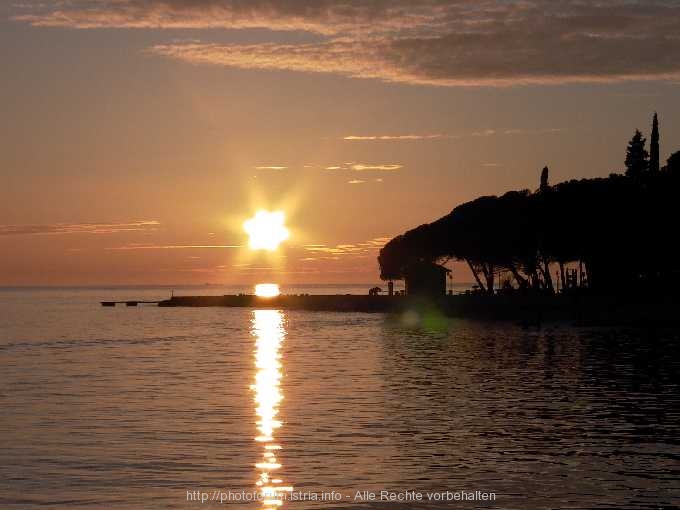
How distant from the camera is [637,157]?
131m

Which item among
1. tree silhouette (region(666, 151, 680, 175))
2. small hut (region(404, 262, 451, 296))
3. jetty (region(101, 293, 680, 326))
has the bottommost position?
jetty (region(101, 293, 680, 326))

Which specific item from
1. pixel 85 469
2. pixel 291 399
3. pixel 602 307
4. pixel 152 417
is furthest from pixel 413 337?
pixel 85 469

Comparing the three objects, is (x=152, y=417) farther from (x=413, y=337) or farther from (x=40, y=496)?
(x=413, y=337)

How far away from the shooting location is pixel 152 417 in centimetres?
3525

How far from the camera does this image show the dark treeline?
113688 mm

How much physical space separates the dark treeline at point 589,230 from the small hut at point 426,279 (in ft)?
10.7

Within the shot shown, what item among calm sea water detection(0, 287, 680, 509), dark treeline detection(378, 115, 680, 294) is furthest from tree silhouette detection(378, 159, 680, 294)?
calm sea water detection(0, 287, 680, 509)

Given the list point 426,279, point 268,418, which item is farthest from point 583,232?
point 268,418

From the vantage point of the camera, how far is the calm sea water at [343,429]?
22891mm

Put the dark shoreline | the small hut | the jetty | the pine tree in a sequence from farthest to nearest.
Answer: the small hut < the pine tree < the jetty < the dark shoreline

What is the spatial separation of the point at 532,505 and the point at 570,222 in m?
105

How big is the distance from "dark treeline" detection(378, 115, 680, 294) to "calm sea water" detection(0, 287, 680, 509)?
49771mm

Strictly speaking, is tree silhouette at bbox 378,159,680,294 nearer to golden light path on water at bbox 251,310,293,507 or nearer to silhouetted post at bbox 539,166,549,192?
silhouetted post at bbox 539,166,549,192

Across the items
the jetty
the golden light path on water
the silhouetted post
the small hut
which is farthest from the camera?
the small hut
